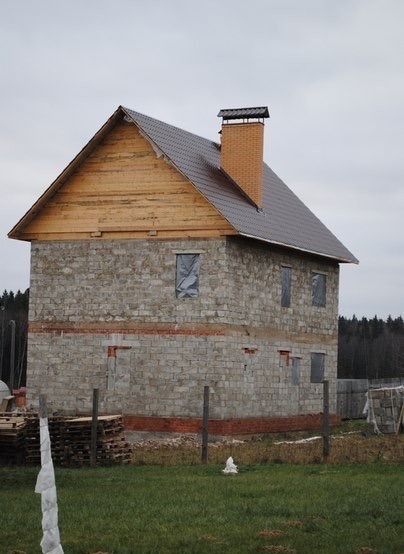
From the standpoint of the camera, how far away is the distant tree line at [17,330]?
85.9m

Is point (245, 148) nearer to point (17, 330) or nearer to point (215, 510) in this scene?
point (215, 510)

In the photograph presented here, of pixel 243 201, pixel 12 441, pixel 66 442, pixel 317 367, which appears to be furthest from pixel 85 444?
pixel 317 367

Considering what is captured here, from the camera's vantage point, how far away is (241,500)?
15633 mm

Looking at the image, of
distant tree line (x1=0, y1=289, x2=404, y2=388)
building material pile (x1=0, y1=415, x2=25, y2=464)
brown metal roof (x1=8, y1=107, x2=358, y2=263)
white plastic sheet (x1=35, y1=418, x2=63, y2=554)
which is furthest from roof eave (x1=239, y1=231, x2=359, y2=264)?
distant tree line (x1=0, y1=289, x2=404, y2=388)

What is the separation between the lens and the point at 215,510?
14.5 m

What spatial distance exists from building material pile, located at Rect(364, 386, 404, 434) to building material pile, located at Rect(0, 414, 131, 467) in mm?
11977

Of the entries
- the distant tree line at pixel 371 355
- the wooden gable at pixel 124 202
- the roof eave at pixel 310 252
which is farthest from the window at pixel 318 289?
the distant tree line at pixel 371 355

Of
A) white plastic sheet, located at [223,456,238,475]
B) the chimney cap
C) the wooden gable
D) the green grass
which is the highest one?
the chimney cap

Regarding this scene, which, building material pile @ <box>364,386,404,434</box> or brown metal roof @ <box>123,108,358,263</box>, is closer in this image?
brown metal roof @ <box>123,108,358,263</box>

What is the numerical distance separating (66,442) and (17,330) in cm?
7318

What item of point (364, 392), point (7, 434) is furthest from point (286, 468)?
point (364, 392)

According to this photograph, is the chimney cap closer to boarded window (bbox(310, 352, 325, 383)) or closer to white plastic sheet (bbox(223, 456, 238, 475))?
boarded window (bbox(310, 352, 325, 383))

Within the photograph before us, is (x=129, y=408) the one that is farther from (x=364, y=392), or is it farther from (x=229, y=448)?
(x=364, y=392)

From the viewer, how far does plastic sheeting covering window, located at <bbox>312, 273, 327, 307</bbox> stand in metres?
35.2
